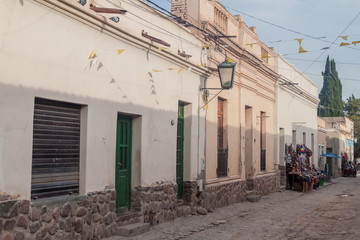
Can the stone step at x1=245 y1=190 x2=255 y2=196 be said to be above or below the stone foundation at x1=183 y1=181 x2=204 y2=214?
below

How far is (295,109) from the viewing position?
79.4 ft

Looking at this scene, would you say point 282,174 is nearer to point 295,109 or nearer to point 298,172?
point 298,172

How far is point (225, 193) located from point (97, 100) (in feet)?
23.6

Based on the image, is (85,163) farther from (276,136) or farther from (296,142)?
(296,142)

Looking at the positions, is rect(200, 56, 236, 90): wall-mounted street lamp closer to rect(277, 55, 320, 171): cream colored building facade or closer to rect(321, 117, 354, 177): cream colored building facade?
rect(277, 55, 320, 171): cream colored building facade

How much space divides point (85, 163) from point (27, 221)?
5.70 feet

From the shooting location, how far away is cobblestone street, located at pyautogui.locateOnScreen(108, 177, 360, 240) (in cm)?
933

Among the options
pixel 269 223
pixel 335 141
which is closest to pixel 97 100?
pixel 269 223

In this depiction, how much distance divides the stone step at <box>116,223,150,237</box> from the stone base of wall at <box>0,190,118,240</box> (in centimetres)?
12

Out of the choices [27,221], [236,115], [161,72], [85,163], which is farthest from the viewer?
[236,115]

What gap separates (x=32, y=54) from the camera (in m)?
6.59

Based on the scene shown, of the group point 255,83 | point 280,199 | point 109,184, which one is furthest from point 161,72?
point 280,199

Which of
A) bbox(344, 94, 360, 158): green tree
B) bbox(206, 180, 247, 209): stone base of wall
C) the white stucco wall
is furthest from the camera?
bbox(344, 94, 360, 158): green tree

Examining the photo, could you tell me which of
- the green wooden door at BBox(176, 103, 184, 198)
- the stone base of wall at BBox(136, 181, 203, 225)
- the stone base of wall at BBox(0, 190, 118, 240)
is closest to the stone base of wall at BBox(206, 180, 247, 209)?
the stone base of wall at BBox(136, 181, 203, 225)
